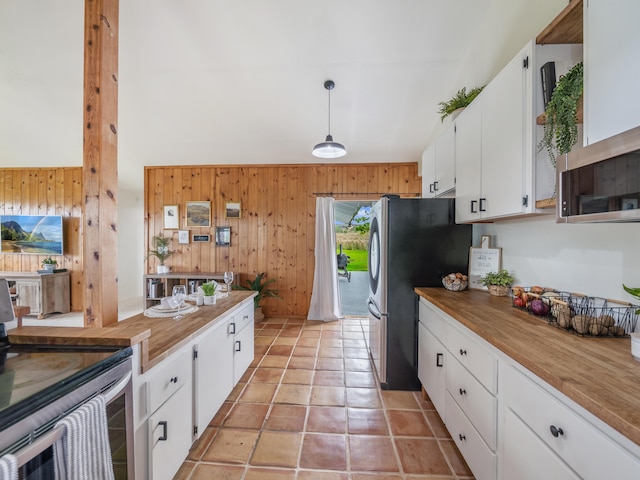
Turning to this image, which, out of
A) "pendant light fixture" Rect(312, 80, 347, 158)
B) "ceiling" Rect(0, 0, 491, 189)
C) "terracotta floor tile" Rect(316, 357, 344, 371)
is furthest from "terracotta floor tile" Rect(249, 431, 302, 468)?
"ceiling" Rect(0, 0, 491, 189)

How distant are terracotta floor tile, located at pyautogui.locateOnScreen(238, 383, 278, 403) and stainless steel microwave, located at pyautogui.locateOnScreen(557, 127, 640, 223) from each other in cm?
222

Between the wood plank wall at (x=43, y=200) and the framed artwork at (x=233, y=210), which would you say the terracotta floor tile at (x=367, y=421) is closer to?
the framed artwork at (x=233, y=210)

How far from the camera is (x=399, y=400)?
84.3 inches

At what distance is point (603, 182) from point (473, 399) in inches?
43.1

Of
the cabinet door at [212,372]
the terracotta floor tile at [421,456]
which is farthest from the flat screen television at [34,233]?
the terracotta floor tile at [421,456]

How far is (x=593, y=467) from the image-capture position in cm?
71

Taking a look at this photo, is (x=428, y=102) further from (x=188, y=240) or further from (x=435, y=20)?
(x=188, y=240)

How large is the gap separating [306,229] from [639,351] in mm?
3757

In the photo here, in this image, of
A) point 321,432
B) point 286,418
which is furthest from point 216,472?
point 321,432

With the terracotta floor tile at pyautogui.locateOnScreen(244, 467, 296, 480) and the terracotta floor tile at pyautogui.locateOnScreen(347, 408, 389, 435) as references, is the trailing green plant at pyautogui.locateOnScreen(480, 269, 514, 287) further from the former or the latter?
the terracotta floor tile at pyautogui.locateOnScreen(244, 467, 296, 480)

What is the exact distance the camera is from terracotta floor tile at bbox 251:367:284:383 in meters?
2.40

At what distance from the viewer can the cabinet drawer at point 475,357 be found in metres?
1.18

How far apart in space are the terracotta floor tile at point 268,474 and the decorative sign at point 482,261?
71.0 inches

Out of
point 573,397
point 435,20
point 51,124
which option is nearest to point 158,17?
point 435,20
